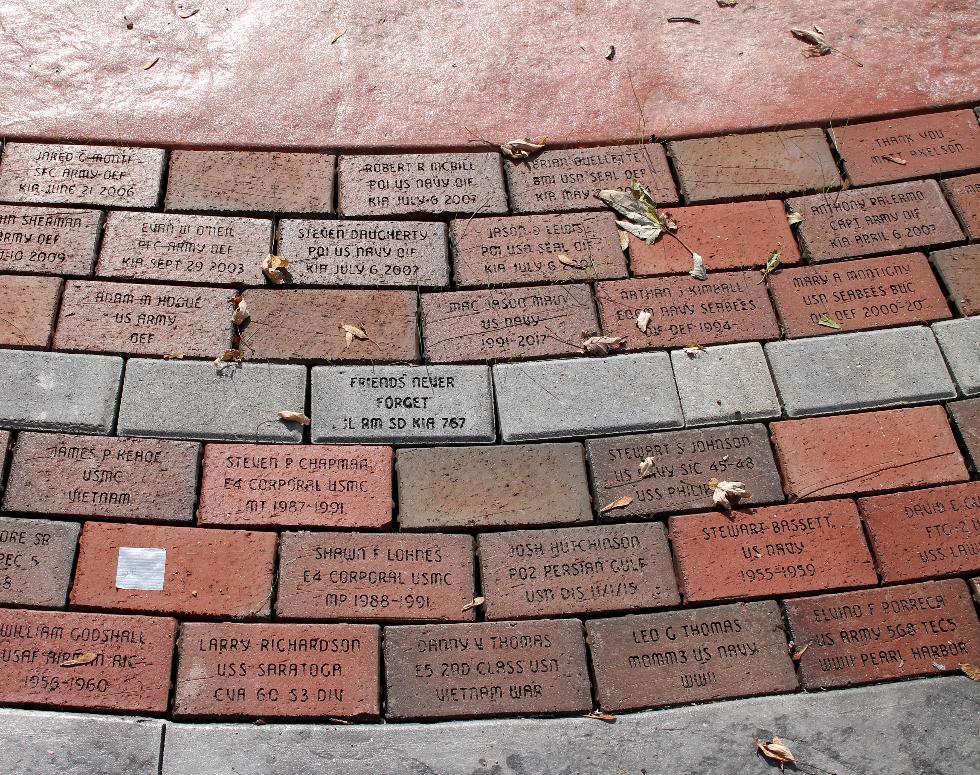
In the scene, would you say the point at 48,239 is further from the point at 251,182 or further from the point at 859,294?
the point at 859,294

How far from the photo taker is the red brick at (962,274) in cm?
315

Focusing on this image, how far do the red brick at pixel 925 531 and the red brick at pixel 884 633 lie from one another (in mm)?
51

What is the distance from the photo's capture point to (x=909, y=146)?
3.46 m

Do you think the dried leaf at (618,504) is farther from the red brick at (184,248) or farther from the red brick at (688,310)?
the red brick at (184,248)

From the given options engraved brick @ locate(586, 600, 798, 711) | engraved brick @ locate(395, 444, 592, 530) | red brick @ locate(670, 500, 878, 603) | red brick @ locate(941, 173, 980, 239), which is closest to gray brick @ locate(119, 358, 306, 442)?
engraved brick @ locate(395, 444, 592, 530)

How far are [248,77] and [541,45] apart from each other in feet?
3.92

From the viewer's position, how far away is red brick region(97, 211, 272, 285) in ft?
10.1

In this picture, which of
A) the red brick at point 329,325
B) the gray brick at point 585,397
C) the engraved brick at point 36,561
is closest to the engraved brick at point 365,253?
the red brick at point 329,325

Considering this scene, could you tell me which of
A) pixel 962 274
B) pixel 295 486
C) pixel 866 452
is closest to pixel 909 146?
pixel 962 274

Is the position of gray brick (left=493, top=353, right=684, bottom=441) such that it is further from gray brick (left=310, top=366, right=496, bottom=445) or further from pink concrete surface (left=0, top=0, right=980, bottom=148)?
pink concrete surface (left=0, top=0, right=980, bottom=148)

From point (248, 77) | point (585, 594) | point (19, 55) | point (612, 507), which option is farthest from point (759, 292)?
point (19, 55)

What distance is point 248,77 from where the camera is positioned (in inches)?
139

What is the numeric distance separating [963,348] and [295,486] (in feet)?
7.59

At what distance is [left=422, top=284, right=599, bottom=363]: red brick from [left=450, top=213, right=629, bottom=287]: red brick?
2.5 inches
